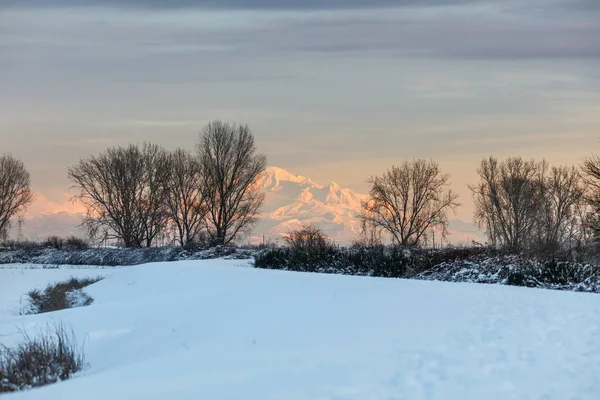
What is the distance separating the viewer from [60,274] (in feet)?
107

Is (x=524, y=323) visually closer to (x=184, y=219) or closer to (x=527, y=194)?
(x=184, y=219)

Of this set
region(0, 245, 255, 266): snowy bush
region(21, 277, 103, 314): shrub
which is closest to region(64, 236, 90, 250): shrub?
region(0, 245, 255, 266): snowy bush

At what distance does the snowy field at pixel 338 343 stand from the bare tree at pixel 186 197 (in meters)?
38.0

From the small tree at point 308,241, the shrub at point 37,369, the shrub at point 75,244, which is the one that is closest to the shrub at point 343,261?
the small tree at point 308,241

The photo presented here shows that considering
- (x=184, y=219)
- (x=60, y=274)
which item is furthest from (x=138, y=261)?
(x=184, y=219)

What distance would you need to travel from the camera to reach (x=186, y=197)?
5828 centimetres

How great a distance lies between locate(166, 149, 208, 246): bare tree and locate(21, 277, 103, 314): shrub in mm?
28583

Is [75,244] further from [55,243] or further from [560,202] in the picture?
[560,202]

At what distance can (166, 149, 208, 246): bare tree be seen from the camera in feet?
189

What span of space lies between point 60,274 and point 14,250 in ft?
80.0

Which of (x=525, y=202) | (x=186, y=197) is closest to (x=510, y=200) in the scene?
(x=525, y=202)

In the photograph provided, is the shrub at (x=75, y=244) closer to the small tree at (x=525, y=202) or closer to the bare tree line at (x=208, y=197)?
the bare tree line at (x=208, y=197)

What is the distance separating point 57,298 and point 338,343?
651 inches

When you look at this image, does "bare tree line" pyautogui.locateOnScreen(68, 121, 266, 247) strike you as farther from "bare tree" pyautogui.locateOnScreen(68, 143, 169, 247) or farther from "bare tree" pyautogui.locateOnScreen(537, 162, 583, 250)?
"bare tree" pyautogui.locateOnScreen(537, 162, 583, 250)
